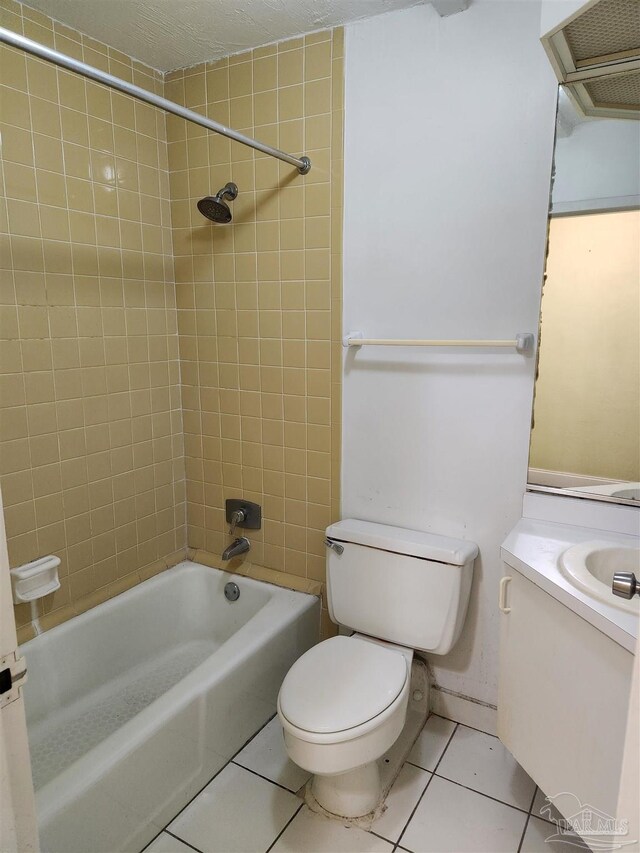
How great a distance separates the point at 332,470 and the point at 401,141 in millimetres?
1123

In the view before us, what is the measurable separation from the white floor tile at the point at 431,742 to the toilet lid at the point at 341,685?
0.37m

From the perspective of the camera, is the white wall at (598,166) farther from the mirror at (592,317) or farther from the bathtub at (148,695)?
the bathtub at (148,695)

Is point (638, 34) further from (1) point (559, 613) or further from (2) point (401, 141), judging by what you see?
(1) point (559, 613)

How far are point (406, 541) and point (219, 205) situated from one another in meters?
1.26

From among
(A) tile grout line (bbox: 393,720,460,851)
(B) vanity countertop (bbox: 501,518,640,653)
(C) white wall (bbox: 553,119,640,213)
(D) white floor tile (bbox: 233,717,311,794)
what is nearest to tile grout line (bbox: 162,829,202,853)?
(D) white floor tile (bbox: 233,717,311,794)

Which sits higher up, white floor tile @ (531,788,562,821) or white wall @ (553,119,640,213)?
white wall @ (553,119,640,213)

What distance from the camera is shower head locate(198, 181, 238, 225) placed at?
176cm

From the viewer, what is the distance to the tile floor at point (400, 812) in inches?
57.1

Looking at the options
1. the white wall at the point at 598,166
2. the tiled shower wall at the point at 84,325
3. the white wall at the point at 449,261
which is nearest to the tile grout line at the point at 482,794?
the white wall at the point at 449,261

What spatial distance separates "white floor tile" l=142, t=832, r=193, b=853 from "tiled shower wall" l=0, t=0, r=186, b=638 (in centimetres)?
75

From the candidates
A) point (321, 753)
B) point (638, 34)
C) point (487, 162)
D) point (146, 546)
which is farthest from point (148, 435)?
point (638, 34)

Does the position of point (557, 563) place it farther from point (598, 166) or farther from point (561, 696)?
point (598, 166)

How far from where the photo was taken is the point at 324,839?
1475 mm

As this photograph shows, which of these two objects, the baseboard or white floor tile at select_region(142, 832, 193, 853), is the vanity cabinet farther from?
white floor tile at select_region(142, 832, 193, 853)
